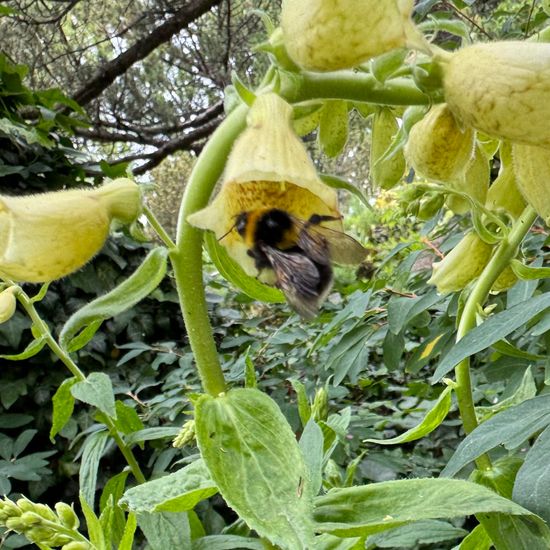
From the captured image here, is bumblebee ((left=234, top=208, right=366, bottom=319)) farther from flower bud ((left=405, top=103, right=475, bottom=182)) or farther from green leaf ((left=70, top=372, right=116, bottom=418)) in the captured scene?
green leaf ((left=70, top=372, right=116, bottom=418))

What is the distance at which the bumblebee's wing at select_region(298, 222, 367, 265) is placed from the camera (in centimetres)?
40

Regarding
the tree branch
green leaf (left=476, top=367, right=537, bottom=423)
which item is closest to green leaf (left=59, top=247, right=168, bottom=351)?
green leaf (left=476, top=367, right=537, bottom=423)

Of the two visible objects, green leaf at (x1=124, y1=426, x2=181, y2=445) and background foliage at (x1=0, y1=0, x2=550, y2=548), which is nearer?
green leaf at (x1=124, y1=426, x2=181, y2=445)

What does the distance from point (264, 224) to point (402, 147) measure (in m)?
0.18

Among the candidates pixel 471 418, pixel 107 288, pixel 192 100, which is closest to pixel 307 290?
pixel 471 418

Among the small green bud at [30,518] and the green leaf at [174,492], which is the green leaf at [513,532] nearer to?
the green leaf at [174,492]

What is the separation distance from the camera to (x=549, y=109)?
374mm

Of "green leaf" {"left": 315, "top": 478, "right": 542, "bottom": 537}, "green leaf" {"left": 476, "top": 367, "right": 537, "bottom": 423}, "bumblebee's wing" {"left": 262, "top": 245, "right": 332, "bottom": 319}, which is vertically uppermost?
"bumblebee's wing" {"left": 262, "top": 245, "right": 332, "bottom": 319}

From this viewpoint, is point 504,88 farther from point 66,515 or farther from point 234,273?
point 66,515

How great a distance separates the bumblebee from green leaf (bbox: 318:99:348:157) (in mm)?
173

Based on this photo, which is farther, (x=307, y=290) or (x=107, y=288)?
(x=107, y=288)

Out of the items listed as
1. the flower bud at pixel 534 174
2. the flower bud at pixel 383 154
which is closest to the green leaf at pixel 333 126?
the flower bud at pixel 383 154

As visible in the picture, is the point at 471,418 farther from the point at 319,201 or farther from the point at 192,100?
the point at 192,100

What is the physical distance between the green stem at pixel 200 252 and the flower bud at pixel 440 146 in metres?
0.13
